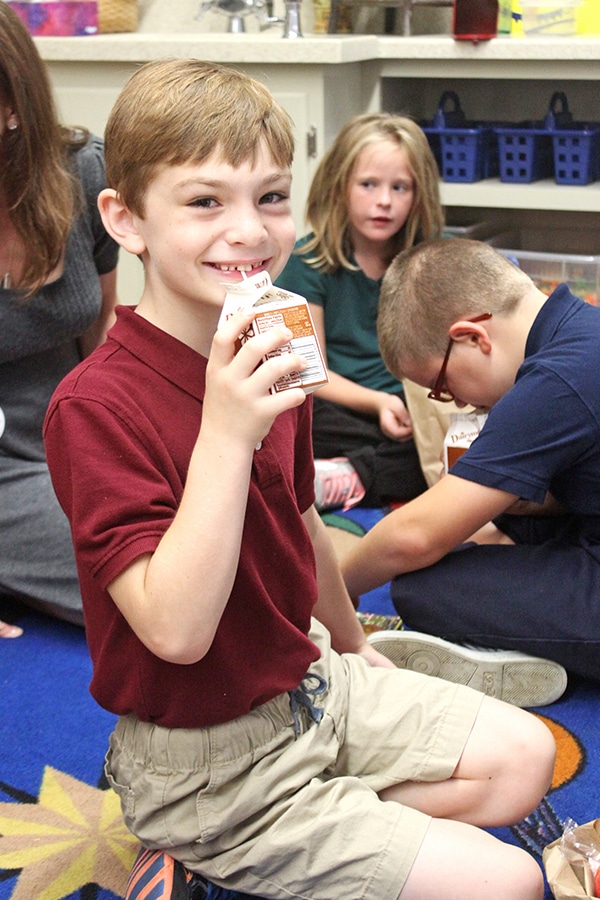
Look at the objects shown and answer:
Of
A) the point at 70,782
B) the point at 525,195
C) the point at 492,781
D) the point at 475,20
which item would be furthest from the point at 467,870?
the point at 475,20

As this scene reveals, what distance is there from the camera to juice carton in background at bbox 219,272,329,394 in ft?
2.42

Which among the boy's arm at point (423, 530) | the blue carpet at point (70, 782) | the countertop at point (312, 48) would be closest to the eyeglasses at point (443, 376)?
the boy's arm at point (423, 530)

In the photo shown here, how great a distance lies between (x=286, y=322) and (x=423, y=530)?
0.59 metres

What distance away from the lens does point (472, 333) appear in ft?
4.15

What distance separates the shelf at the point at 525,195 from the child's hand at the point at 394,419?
2.06 feet

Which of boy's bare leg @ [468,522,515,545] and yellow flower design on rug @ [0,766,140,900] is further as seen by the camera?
boy's bare leg @ [468,522,515,545]

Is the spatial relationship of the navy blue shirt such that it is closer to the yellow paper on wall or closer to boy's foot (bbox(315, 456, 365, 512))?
boy's foot (bbox(315, 456, 365, 512))

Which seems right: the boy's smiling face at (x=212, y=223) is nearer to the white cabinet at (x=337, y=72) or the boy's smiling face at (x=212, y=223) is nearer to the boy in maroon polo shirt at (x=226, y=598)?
the boy in maroon polo shirt at (x=226, y=598)

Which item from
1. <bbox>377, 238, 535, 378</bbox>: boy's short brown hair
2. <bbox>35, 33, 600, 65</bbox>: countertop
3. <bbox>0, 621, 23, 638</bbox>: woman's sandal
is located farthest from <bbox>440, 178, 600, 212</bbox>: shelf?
<bbox>0, 621, 23, 638</bbox>: woman's sandal

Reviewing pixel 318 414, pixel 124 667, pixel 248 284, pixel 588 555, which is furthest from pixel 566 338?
pixel 318 414

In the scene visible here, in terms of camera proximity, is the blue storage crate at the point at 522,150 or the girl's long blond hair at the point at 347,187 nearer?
the girl's long blond hair at the point at 347,187

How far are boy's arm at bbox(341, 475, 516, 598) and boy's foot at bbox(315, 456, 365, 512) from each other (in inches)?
16.7

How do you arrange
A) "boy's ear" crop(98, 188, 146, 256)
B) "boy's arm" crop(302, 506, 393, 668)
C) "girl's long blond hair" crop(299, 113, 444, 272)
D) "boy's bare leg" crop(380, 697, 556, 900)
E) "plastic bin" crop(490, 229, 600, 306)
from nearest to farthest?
"boy's ear" crop(98, 188, 146, 256) < "boy's bare leg" crop(380, 697, 556, 900) < "boy's arm" crop(302, 506, 393, 668) < "girl's long blond hair" crop(299, 113, 444, 272) < "plastic bin" crop(490, 229, 600, 306)

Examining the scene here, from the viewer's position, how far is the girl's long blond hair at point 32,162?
131cm
